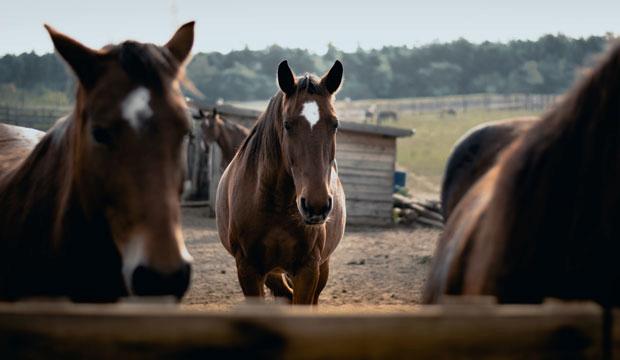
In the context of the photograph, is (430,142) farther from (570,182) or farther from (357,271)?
(570,182)

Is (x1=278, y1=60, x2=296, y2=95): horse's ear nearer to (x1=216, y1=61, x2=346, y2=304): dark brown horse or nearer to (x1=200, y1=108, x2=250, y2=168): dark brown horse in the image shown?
(x1=216, y1=61, x2=346, y2=304): dark brown horse

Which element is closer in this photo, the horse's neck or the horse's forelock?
the horse's forelock

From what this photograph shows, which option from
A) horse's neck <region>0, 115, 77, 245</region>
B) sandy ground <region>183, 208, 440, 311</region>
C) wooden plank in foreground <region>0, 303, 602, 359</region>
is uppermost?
horse's neck <region>0, 115, 77, 245</region>

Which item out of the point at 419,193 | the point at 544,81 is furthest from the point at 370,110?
the point at 544,81

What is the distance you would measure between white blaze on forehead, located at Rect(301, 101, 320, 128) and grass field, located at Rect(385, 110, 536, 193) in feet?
71.1

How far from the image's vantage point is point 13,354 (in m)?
1.41

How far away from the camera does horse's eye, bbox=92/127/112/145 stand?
223cm

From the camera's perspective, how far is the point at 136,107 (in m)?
2.21

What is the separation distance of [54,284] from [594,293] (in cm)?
201

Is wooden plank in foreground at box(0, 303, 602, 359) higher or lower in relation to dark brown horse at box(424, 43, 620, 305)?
lower

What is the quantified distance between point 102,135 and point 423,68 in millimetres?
88044

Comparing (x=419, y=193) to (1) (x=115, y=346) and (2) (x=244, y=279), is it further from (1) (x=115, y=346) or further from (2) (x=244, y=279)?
(1) (x=115, y=346)

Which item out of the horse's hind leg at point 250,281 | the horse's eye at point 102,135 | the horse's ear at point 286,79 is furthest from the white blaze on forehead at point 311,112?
the horse's eye at point 102,135

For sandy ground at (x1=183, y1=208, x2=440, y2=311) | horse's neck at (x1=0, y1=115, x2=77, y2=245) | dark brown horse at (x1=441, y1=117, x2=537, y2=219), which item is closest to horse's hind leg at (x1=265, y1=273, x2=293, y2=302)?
sandy ground at (x1=183, y1=208, x2=440, y2=311)
